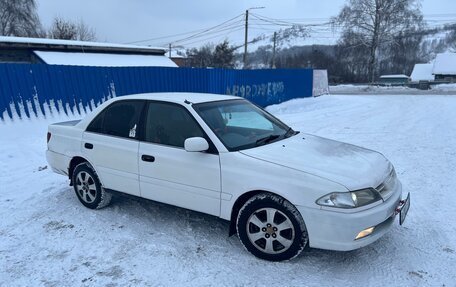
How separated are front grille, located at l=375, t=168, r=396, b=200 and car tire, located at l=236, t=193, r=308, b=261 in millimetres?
802

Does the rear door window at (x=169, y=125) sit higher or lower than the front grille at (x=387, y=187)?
higher

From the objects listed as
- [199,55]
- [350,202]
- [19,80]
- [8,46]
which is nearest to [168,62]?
[8,46]

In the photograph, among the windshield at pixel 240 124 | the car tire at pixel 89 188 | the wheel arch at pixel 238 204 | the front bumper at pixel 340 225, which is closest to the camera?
the front bumper at pixel 340 225

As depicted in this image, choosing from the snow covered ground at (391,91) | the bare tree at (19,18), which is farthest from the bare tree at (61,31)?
the snow covered ground at (391,91)

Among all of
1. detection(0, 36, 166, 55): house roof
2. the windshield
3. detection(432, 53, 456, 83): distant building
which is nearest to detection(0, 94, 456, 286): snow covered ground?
the windshield

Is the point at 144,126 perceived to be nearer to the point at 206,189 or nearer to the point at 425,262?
the point at 206,189

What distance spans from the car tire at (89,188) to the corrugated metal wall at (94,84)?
616cm

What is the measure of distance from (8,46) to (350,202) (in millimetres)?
19918

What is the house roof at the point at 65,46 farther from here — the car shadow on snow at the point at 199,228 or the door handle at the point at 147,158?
the door handle at the point at 147,158

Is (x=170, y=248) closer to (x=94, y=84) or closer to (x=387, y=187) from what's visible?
(x=387, y=187)

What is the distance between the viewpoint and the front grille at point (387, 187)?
3.51 metres

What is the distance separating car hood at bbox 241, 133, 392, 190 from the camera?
11.1ft

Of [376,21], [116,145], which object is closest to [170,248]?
[116,145]

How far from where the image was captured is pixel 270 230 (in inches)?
140
